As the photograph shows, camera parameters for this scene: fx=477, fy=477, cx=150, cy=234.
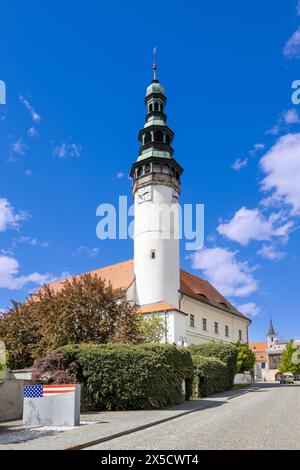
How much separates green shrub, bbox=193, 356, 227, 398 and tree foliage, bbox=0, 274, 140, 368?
13.8ft

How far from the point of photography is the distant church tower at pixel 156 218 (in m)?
46.3

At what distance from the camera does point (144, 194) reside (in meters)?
47.2

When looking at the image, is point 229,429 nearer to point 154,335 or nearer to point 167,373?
point 167,373

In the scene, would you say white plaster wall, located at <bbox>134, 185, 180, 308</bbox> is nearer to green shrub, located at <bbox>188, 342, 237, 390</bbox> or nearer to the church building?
the church building

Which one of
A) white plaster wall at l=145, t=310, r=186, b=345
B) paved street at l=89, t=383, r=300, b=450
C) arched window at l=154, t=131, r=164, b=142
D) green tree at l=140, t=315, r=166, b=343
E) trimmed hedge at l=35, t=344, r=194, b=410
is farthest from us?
arched window at l=154, t=131, r=164, b=142

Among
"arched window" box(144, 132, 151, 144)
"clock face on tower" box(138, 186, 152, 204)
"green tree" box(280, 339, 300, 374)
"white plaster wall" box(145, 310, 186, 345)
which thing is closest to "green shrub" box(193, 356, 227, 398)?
"white plaster wall" box(145, 310, 186, 345)

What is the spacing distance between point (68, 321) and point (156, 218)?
2252 centimetres

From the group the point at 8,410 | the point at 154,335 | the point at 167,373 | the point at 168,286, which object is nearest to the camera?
the point at 8,410

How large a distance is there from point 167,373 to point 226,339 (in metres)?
38.9

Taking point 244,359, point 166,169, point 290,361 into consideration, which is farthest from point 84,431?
point 290,361

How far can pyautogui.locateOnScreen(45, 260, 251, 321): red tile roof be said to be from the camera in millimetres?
49469

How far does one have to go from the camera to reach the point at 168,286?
152 feet

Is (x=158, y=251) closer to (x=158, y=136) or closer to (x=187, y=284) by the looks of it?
(x=187, y=284)
